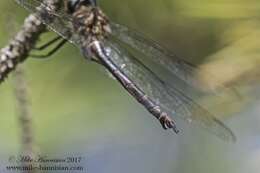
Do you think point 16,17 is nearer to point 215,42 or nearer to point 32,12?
point 32,12

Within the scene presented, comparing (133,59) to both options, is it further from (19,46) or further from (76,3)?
(19,46)

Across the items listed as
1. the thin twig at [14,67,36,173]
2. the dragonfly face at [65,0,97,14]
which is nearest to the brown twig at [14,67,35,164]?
the thin twig at [14,67,36,173]

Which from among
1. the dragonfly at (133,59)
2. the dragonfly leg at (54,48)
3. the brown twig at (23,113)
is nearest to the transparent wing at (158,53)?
the dragonfly at (133,59)

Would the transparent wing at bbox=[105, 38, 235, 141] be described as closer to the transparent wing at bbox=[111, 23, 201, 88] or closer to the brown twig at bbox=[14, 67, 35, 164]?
the transparent wing at bbox=[111, 23, 201, 88]

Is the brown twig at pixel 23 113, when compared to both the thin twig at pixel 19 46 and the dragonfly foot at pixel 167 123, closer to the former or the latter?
the thin twig at pixel 19 46

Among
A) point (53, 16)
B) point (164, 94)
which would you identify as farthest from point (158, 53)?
point (53, 16)

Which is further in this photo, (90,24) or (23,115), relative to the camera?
(90,24)
